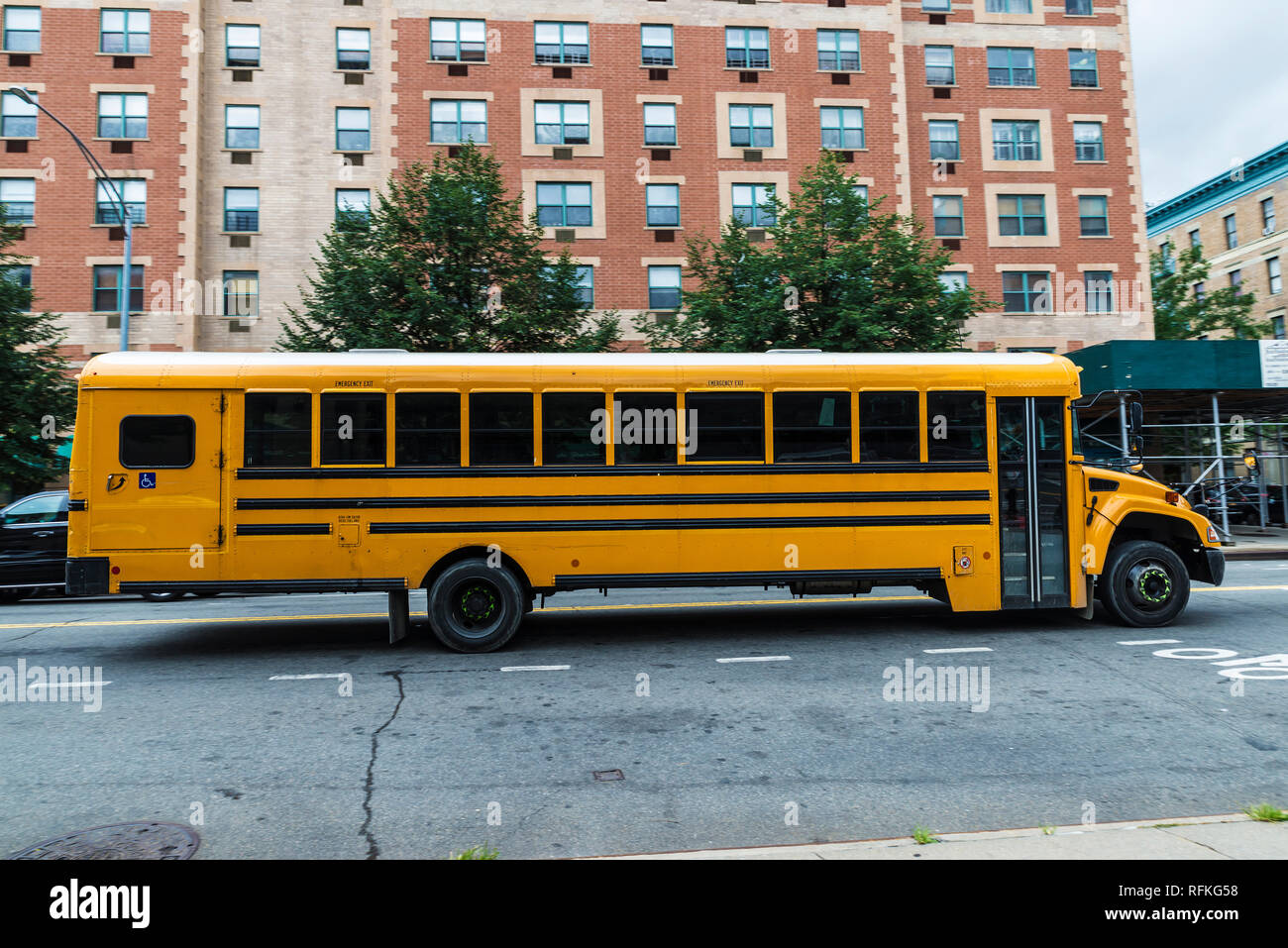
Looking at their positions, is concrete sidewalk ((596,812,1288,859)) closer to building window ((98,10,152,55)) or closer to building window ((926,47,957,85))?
building window ((926,47,957,85))

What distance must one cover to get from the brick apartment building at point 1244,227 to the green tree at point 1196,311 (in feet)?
12.5

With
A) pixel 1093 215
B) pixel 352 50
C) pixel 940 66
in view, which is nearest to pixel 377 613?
pixel 352 50

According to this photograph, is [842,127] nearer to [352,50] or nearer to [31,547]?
[352,50]

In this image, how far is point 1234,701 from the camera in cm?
618

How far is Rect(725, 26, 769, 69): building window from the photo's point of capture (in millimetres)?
28297

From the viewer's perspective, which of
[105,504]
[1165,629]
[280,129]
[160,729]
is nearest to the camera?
[160,729]

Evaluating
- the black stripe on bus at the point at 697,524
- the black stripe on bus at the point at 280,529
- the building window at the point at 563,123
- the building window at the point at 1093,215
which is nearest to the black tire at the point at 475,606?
the black stripe on bus at the point at 697,524

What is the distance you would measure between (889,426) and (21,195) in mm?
30066

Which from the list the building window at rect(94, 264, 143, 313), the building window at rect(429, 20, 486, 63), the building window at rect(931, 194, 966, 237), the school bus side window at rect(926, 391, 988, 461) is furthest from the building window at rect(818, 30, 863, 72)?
the building window at rect(94, 264, 143, 313)

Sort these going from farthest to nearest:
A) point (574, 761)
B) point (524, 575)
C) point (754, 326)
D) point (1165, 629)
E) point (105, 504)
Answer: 1. point (754, 326)
2. point (1165, 629)
3. point (524, 575)
4. point (105, 504)
5. point (574, 761)

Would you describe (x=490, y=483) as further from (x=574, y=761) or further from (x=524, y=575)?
(x=574, y=761)

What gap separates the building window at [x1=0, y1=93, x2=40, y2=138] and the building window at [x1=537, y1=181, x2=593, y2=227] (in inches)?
662

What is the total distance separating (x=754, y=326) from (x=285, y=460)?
12.6m

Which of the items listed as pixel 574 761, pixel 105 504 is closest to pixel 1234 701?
pixel 574 761
